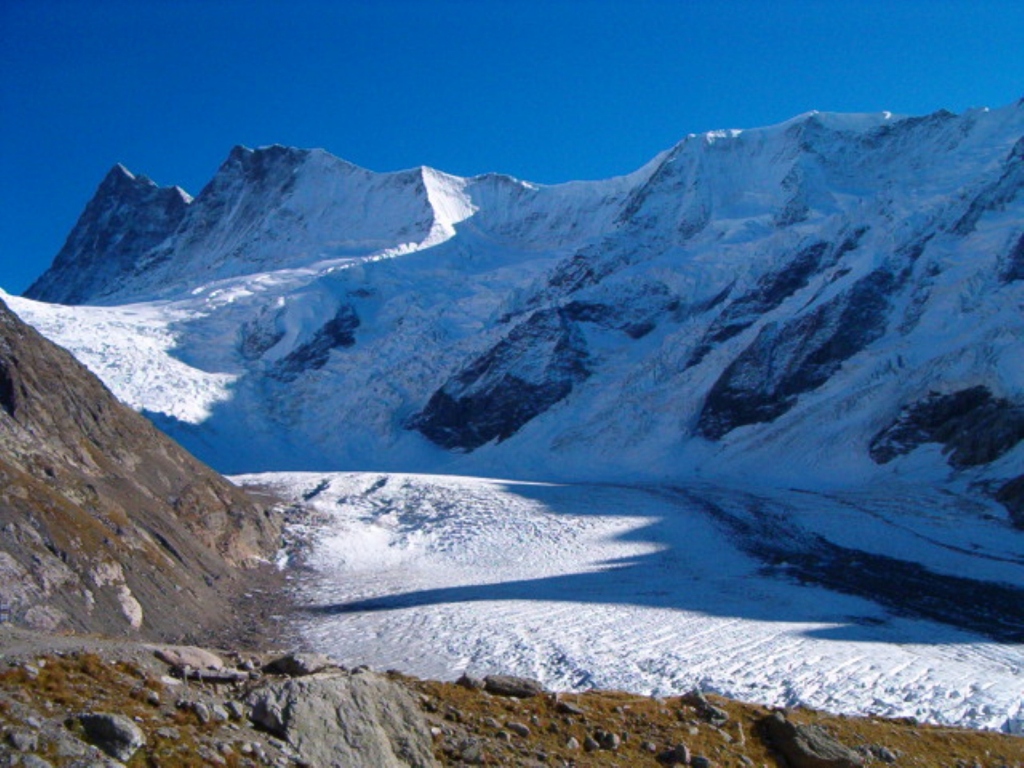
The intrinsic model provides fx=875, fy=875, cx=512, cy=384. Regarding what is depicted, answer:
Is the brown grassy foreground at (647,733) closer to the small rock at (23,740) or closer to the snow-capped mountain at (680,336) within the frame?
the small rock at (23,740)

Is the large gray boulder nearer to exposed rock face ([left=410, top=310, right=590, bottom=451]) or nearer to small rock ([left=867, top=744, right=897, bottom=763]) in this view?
small rock ([left=867, top=744, right=897, bottom=763])

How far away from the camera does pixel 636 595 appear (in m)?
34.7

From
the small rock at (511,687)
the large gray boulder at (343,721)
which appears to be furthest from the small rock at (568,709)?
the large gray boulder at (343,721)

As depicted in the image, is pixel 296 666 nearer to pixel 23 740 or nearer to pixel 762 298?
pixel 23 740

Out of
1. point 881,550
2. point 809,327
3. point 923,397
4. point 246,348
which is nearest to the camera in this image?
point 881,550

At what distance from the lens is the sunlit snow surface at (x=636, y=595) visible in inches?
899

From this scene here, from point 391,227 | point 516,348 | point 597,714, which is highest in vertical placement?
point 391,227

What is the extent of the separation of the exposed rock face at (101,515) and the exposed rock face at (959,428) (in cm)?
4961

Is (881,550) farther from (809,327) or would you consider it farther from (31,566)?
(809,327)

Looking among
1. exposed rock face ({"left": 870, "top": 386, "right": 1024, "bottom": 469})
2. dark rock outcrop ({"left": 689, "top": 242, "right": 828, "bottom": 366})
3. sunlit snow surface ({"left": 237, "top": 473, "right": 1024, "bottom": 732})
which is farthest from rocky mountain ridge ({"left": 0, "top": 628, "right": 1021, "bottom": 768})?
dark rock outcrop ({"left": 689, "top": 242, "right": 828, "bottom": 366})

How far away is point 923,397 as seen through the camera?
72.1 m

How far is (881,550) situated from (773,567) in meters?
8.19

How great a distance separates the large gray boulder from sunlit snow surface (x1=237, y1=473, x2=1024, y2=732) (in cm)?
1218

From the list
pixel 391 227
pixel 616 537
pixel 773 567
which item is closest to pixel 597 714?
pixel 773 567
